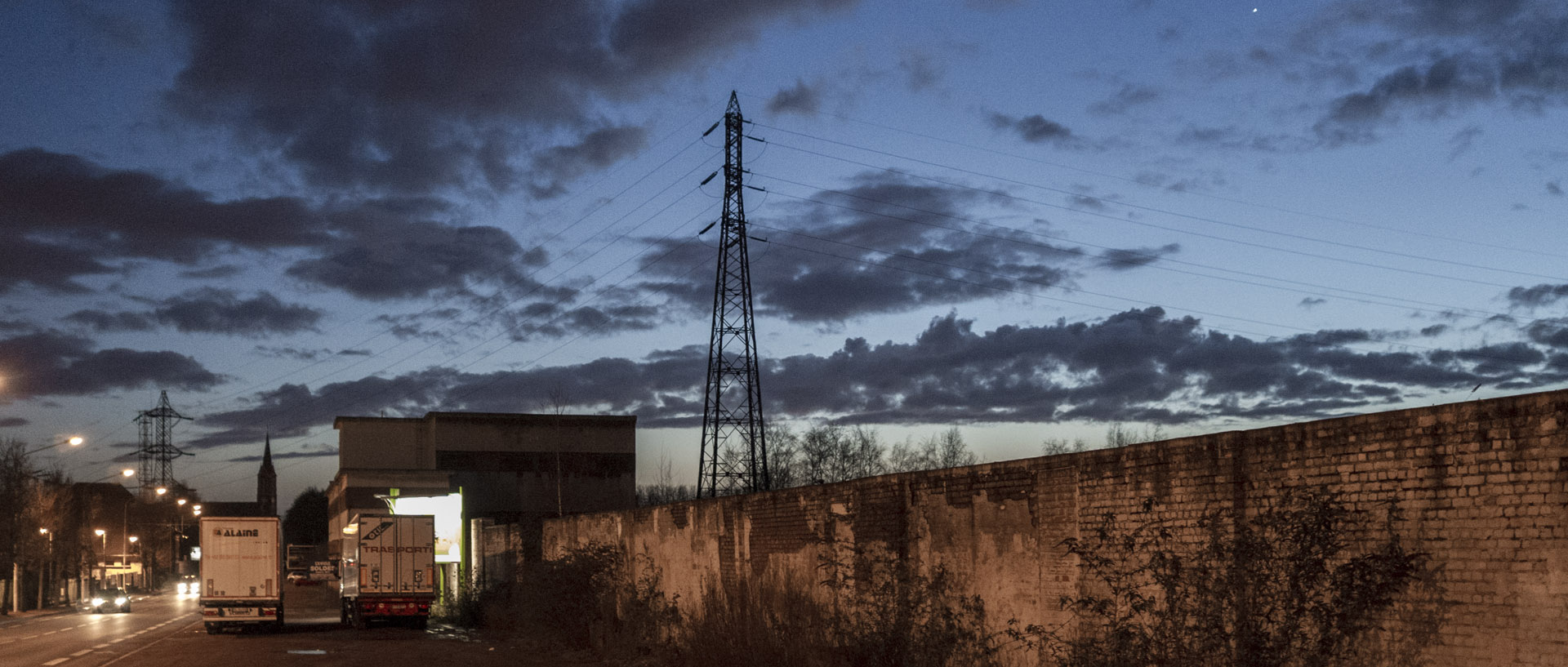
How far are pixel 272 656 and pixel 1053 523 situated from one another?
1773cm

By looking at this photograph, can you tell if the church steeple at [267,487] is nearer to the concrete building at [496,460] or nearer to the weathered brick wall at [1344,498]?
the concrete building at [496,460]

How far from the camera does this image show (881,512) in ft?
55.6

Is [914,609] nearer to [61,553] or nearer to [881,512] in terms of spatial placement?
[881,512]

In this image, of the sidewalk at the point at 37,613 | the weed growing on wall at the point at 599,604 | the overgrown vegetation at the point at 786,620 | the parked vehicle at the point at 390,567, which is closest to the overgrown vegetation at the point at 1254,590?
the overgrown vegetation at the point at 786,620

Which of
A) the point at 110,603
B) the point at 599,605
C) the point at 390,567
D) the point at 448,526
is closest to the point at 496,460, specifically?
the point at 110,603

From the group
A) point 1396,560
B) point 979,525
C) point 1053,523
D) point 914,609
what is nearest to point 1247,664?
point 1396,560

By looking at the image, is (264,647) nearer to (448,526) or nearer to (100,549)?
(448,526)

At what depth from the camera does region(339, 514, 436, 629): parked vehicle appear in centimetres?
3444

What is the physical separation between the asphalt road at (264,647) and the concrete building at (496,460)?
3858 centimetres

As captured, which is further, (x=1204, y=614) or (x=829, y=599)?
(x=829, y=599)

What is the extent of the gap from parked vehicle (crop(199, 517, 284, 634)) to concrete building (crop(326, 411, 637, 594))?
44.2 metres

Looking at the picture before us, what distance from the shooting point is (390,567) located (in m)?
34.6

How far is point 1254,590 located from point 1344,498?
1.09 m

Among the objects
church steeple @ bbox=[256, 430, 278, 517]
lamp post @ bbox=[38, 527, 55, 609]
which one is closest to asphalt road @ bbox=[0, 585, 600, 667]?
lamp post @ bbox=[38, 527, 55, 609]
